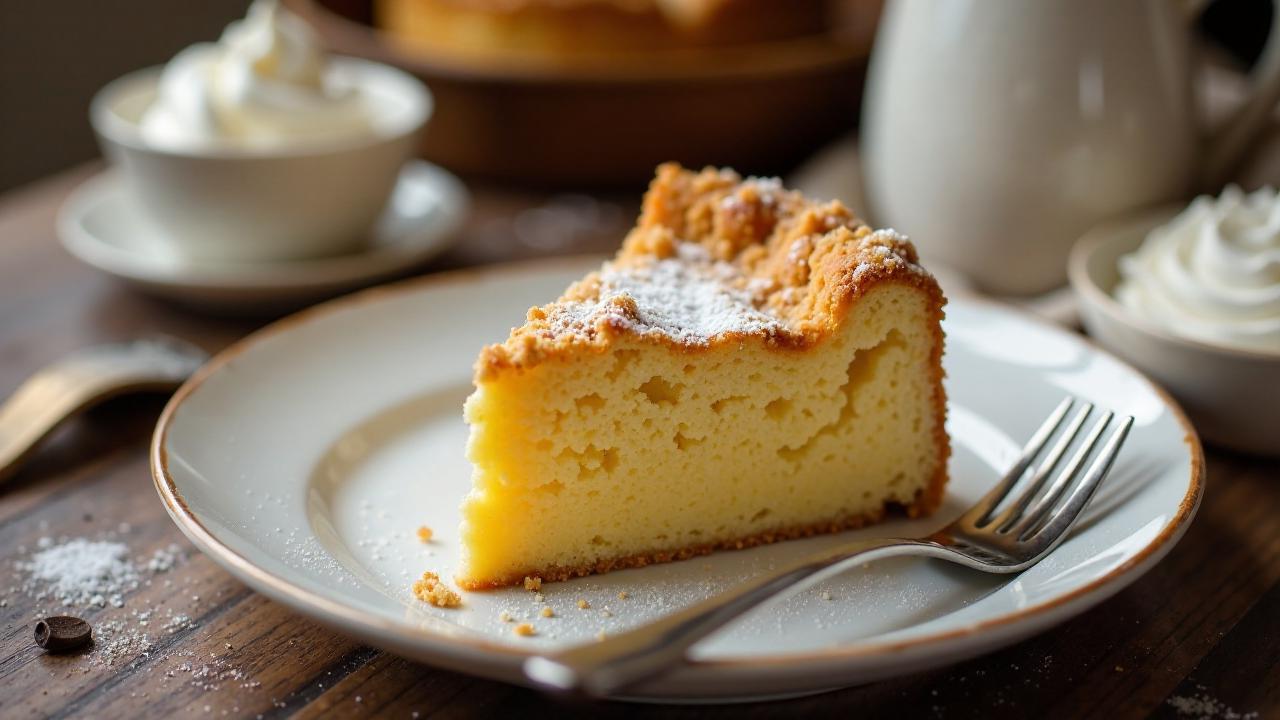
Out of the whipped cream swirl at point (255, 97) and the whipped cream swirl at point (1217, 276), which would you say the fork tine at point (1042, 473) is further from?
the whipped cream swirl at point (255, 97)

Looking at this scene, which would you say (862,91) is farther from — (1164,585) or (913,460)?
(1164,585)

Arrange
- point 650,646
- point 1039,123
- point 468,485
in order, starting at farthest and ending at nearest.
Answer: point 1039,123 → point 468,485 → point 650,646

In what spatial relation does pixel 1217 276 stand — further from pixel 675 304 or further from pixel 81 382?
pixel 81 382

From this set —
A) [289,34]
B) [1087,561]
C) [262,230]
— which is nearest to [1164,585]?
[1087,561]

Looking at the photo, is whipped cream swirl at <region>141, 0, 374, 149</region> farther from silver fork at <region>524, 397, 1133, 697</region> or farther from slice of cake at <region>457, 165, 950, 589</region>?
silver fork at <region>524, 397, 1133, 697</region>

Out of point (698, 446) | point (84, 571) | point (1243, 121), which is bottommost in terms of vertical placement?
point (84, 571)

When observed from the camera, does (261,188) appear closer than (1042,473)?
No

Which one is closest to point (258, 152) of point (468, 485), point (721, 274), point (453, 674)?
point (468, 485)
